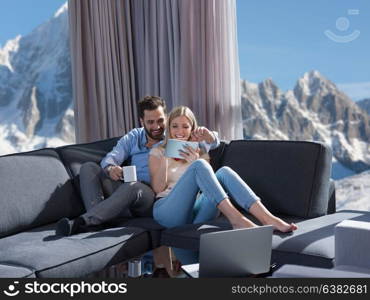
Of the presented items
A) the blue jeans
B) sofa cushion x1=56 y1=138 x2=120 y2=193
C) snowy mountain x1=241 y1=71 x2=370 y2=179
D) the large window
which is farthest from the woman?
snowy mountain x1=241 y1=71 x2=370 y2=179

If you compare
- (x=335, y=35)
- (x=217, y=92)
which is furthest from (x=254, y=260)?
(x=335, y=35)

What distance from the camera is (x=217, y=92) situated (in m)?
3.88

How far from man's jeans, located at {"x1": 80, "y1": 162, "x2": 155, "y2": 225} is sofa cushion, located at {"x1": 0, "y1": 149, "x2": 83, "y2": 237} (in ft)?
0.36

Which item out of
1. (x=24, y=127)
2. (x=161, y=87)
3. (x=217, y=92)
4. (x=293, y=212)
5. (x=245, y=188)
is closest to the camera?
(x=245, y=188)

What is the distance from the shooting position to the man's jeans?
8.61 ft

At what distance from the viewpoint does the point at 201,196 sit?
274 cm

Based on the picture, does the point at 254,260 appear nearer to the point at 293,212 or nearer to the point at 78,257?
the point at 78,257

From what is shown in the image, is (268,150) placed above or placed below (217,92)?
below

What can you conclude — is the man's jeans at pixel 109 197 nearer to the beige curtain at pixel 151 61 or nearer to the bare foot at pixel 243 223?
the bare foot at pixel 243 223

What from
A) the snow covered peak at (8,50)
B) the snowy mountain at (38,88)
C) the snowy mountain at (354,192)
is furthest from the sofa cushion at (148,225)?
the snow covered peak at (8,50)

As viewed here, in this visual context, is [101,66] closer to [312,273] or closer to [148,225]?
[148,225]

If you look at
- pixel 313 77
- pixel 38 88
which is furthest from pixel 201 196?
pixel 38 88

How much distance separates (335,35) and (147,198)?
502 centimetres

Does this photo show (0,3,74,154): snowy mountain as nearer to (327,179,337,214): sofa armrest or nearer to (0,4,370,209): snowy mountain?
(0,4,370,209): snowy mountain
